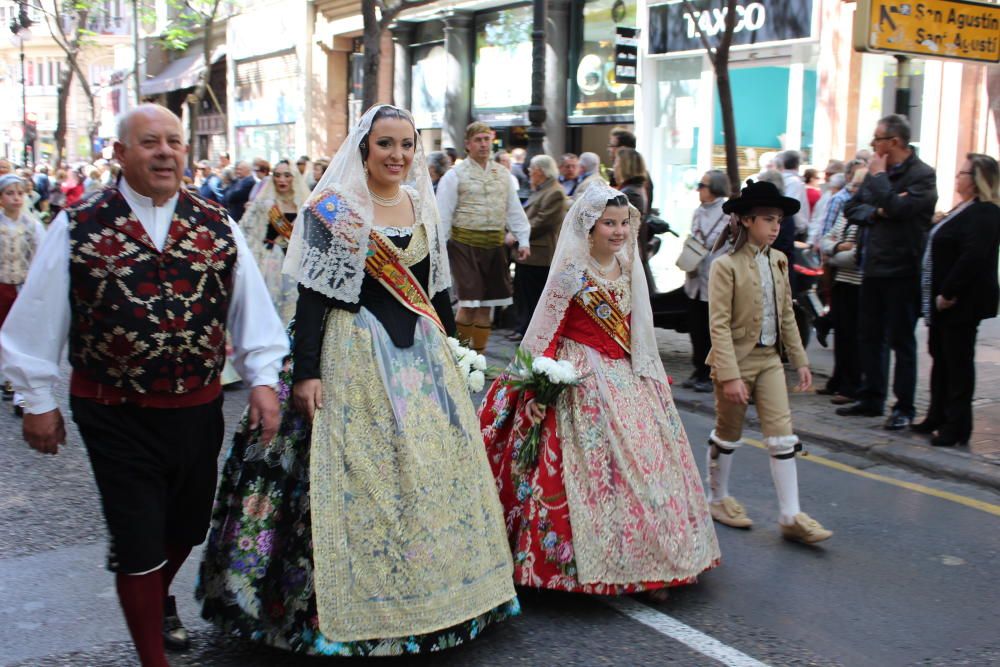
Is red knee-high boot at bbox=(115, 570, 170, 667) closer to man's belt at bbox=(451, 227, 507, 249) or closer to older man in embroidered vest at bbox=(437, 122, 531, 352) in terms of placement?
older man in embroidered vest at bbox=(437, 122, 531, 352)

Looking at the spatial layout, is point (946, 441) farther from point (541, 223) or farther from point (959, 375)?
point (541, 223)

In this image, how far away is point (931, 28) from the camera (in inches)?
302

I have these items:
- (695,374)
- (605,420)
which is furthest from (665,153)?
(605,420)

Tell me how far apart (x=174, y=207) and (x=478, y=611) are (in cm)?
171

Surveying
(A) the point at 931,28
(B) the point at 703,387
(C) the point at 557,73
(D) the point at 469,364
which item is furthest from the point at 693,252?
(C) the point at 557,73

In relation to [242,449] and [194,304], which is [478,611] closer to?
[242,449]

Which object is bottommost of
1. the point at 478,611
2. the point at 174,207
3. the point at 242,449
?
the point at 478,611

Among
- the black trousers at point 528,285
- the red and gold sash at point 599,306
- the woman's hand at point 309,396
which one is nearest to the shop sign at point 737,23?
the black trousers at point 528,285

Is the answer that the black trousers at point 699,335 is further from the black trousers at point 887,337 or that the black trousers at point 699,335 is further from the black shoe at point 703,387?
the black trousers at point 887,337

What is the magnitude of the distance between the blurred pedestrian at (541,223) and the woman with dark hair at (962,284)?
13.3 ft

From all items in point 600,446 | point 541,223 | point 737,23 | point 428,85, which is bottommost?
point 600,446

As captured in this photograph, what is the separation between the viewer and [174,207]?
3.29 meters

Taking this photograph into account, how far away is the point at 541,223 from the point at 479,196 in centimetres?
111

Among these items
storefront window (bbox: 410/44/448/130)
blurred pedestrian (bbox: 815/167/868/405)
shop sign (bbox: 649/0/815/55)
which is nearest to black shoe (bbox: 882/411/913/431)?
blurred pedestrian (bbox: 815/167/868/405)
